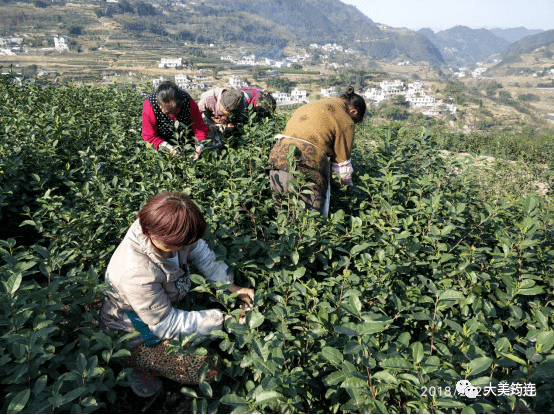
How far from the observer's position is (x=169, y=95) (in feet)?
11.8

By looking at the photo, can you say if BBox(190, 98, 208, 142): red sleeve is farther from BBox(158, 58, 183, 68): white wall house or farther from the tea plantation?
BBox(158, 58, 183, 68): white wall house

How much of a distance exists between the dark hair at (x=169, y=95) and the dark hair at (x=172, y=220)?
7.13 feet

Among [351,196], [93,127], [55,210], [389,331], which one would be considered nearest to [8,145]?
[93,127]

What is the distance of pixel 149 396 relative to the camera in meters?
2.27

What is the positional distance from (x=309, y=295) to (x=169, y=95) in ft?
9.12

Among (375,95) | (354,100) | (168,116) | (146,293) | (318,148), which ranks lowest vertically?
(146,293)

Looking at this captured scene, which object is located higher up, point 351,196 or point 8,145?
point 8,145

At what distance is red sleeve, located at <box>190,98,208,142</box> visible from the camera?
13.2 ft

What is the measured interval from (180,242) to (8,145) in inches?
114

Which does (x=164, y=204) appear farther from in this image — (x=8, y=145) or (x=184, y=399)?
(x=8, y=145)

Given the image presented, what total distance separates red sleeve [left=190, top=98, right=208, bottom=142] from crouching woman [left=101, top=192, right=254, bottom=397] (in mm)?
2166

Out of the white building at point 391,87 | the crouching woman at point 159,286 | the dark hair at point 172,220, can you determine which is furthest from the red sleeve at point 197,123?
the white building at point 391,87

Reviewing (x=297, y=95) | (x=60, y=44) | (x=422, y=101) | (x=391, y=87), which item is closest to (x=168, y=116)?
(x=297, y=95)

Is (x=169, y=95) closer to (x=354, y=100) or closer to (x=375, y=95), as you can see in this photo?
(x=354, y=100)
